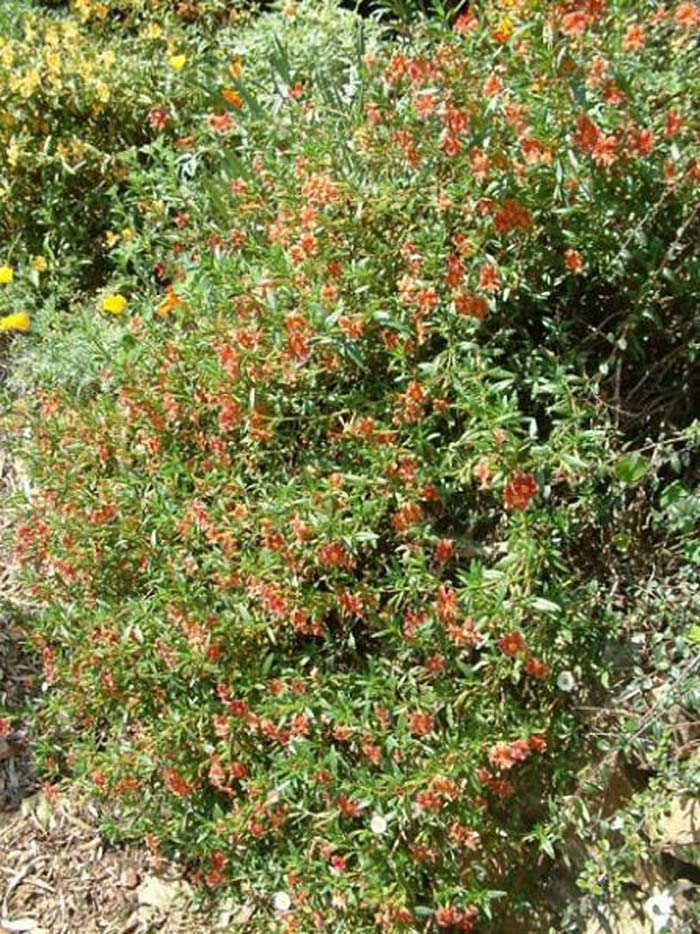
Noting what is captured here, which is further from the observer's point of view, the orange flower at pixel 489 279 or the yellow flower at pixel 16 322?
the yellow flower at pixel 16 322

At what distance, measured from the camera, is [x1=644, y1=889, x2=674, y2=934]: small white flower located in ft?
8.36

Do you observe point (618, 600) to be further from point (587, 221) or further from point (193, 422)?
point (193, 422)

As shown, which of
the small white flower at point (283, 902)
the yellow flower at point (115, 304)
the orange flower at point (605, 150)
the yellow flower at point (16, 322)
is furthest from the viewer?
the yellow flower at point (16, 322)

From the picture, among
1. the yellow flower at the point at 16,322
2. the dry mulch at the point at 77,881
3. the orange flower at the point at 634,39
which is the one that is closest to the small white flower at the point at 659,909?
the dry mulch at the point at 77,881

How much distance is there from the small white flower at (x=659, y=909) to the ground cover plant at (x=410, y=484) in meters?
0.27

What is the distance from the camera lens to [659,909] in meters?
2.60

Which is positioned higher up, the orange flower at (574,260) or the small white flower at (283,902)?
the orange flower at (574,260)

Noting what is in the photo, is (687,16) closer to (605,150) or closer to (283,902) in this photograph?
(605,150)

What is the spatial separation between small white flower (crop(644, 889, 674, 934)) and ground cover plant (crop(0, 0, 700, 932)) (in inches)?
10.7

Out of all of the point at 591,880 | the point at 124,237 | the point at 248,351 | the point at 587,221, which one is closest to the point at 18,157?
the point at 124,237

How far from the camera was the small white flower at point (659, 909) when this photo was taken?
8.36ft

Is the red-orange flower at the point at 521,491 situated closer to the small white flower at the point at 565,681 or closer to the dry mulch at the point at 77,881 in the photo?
the small white flower at the point at 565,681

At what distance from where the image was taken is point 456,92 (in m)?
2.78

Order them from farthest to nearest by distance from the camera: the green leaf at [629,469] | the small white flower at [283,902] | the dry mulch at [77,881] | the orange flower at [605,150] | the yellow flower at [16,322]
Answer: the yellow flower at [16,322] → the dry mulch at [77,881] → the small white flower at [283,902] → the green leaf at [629,469] → the orange flower at [605,150]
